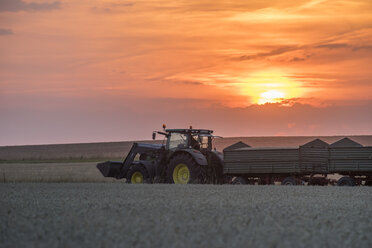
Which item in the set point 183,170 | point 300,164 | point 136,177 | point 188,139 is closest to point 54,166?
point 136,177

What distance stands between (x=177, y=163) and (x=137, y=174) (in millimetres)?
2639

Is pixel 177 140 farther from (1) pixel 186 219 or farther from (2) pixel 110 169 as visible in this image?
(1) pixel 186 219

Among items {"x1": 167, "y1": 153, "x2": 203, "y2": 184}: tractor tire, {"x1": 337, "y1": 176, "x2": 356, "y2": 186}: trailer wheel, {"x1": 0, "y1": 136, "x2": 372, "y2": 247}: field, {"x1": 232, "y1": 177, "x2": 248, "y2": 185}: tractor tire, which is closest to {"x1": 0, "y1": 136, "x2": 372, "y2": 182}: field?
{"x1": 167, "y1": 153, "x2": 203, "y2": 184}: tractor tire

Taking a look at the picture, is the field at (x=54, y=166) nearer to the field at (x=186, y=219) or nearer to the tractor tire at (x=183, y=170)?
the tractor tire at (x=183, y=170)

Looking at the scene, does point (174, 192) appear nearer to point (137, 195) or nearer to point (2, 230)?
point (137, 195)

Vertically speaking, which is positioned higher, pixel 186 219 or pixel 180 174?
pixel 180 174

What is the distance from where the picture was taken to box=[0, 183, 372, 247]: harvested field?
11258 millimetres

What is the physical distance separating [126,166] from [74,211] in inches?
564

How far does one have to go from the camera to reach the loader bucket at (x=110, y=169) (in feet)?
98.5

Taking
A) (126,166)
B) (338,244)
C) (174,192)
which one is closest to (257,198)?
(174,192)

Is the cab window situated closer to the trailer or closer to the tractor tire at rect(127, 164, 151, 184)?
the tractor tire at rect(127, 164, 151, 184)

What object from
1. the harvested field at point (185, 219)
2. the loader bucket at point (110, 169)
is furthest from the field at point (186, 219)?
the loader bucket at point (110, 169)

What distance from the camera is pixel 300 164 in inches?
1048

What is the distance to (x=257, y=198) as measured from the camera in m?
19.8
